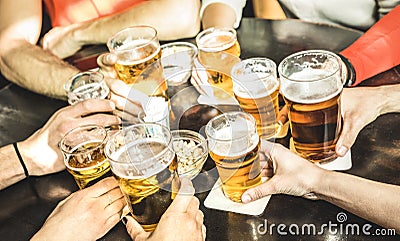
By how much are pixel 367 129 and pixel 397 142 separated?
0.08 meters

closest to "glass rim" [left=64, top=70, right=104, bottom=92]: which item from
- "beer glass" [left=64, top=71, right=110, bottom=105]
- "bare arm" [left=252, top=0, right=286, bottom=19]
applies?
"beer glass" [left=64, top=71, right=110, bottom=105]

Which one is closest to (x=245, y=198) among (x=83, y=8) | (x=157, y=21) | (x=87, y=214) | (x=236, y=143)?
(x=236, y=143)

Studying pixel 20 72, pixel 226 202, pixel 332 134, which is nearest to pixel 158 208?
pixel 226 202

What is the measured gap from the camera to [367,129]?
1.23 metres

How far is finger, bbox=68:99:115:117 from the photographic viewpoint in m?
1.33

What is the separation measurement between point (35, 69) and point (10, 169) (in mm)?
564

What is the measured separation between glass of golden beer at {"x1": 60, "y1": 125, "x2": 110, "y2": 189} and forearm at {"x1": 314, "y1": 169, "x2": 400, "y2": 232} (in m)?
0.47

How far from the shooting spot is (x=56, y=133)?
4.48 feet

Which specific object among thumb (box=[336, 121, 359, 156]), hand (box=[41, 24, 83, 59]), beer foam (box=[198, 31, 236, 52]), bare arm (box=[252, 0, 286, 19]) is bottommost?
bare arm (box=[252, 0, 286, 19])

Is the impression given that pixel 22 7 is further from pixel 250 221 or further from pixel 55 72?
pixel 250 221

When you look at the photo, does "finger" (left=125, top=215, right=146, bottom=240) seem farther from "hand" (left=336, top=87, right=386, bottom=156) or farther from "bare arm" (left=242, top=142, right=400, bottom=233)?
"hand" (left=336, top=87, right=386, bottom=156)

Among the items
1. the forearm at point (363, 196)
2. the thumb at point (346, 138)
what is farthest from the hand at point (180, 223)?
the thumb at point (346, 138)

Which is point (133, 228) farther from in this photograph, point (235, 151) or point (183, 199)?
point (235, 151)

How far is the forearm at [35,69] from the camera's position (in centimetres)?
166
